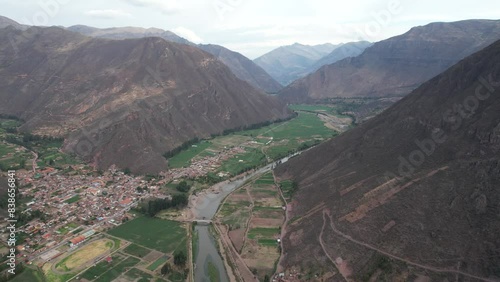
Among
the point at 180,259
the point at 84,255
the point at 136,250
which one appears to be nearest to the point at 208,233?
the point at 180,259

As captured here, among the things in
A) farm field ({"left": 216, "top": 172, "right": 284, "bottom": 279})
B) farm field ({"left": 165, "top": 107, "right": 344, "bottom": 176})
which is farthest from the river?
farm field ({"left": 165, "top": 107, "right": 344, "bottom": 176})

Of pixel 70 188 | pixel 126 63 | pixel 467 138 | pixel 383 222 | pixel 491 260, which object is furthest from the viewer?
pixel 126 63

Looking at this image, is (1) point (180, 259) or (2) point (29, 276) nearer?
(2) point (29, 276)

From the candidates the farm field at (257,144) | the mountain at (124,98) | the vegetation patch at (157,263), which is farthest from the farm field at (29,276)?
the farm field at (257,144)

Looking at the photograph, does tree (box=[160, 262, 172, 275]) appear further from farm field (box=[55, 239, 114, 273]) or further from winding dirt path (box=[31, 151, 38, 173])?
winding dirt path (box=[31, 151, 38, 173])

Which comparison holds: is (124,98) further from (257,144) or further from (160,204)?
(160,204)

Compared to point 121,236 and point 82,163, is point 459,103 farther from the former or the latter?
point 82,163

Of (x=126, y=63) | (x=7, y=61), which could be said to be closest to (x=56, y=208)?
(x=126, y=63)

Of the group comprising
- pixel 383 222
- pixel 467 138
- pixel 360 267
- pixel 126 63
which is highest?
pixel 126 63
